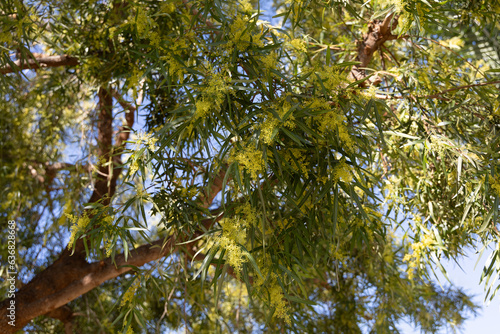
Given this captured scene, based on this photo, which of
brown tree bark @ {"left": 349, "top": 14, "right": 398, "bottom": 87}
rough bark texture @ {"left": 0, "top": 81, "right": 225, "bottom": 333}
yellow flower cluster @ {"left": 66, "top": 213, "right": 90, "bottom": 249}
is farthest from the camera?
rough bark texture @ {"left": 0, "top": 81, "right": 225, "bottom": 333}

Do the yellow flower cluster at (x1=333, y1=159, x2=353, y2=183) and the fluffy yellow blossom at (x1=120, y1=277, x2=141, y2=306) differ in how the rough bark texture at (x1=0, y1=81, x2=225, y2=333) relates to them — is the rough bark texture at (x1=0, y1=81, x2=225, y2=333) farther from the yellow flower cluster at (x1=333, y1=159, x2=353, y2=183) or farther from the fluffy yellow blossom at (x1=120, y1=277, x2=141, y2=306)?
the yellow flower cluster at (x1=333, y1=159, x2=353, y2=183)

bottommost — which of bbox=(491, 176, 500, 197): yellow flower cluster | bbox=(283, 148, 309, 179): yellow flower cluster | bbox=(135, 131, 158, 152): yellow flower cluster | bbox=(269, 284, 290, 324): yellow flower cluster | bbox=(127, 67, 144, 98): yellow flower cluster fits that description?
bbox=(269, 284, 290, 324): yellow flower cluster

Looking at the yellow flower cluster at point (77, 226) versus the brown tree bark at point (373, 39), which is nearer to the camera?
the yellow flower cluster at point (77, 226)

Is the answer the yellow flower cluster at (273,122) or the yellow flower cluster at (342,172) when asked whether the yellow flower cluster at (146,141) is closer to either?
the yellow flower cluster at (273,122)

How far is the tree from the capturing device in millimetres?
1412

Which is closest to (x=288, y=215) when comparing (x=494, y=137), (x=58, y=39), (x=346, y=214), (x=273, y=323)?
(x=346, y=214)

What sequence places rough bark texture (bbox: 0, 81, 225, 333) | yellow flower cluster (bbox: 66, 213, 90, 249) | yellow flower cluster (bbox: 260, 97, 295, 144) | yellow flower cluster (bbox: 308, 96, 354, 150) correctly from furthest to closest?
rough bark texture (bbox: 0, 81, 225, 333) < yellow flower cluster (bbox: 66, 213, 90, 249) < yellow flower cluster (bbox: 308, 96, 354, 150) < yellow flower cluster (bbox: 260, 97, 295, 144)

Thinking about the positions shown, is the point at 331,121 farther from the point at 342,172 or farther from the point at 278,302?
the point at 278,302

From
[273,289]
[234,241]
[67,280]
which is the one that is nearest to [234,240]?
[234,241]

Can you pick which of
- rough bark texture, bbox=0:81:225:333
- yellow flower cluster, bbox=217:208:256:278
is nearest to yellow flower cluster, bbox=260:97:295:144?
yellow flower cluster, bbox=217:208:256:278

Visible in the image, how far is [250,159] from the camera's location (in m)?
1.28

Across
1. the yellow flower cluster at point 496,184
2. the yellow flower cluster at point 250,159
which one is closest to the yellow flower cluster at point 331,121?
the yellow flower cluster at point 250,159

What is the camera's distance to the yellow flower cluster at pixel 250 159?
1.27m

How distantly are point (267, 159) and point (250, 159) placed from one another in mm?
101
